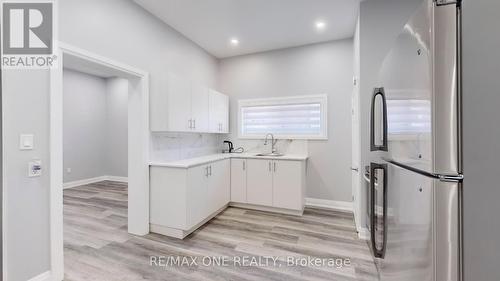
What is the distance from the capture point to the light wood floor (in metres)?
1.92

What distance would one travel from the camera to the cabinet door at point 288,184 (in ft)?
10.7

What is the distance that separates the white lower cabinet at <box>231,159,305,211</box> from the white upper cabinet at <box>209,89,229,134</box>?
Result: 0.73 meters

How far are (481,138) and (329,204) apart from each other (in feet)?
10.8

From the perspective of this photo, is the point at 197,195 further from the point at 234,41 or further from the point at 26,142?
the point at 234,41

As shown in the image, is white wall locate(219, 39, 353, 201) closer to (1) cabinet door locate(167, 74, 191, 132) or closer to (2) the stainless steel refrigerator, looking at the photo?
(1) cabinet door locate(167, 74, 191, 132)

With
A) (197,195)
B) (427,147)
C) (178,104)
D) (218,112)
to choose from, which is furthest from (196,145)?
(427,147)

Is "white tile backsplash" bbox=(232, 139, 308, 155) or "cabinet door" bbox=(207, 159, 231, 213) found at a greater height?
"white tile backsplash" bbox=(232, 139, 308, 155)

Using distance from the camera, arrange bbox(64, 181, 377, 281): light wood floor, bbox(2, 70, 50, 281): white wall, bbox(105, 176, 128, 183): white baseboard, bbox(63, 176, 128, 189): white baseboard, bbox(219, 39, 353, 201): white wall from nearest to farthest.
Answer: bbox(2, 70, 50, 281): white wall < bbox(64, 181, 377, 281): light wood floor < bbox(219, 39, 353, 201): white wall < bbox(63, 176, 128, 189): white baseboard < bbox(105, 176, 128, 183): white baseboard

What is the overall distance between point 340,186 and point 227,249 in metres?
2.24

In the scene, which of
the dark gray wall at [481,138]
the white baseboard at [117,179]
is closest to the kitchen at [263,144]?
the dark gray wall at [481,138]

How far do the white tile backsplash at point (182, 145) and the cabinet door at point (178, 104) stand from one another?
0.32 m

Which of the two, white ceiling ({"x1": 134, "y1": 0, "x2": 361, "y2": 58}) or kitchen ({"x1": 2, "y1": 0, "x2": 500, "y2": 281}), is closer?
kitchen ({"x1": 2, "y1": 0, "x2": 500, "y2": 281})
